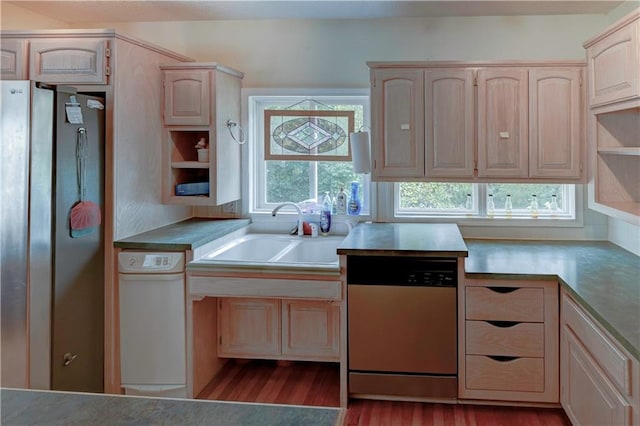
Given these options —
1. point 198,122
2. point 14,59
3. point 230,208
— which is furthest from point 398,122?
point 14,59

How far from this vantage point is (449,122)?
3182 mm

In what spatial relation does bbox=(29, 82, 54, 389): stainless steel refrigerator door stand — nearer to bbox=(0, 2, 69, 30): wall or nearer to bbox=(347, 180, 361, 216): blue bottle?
bbox=(0, 2, 69, 30): wall

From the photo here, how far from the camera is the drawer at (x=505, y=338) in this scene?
257 cm

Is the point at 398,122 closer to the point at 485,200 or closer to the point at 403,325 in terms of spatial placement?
the point at 485,200

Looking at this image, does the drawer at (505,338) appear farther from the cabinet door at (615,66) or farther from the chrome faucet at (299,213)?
the chrome faucet at (299,213)

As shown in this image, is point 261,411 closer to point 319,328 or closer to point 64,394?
point 64,394

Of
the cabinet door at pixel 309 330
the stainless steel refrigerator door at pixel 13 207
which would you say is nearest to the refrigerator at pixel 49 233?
the stainless steel refrigerator door at pixel 13 207

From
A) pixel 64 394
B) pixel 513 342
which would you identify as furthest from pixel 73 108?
pixel 513 342

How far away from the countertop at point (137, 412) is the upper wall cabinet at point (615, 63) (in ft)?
6.69

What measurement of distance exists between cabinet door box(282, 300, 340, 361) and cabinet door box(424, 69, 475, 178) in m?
1.17

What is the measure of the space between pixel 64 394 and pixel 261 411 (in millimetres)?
448

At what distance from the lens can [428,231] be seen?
3.21m

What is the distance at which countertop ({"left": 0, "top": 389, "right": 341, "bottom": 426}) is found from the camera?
0.96m

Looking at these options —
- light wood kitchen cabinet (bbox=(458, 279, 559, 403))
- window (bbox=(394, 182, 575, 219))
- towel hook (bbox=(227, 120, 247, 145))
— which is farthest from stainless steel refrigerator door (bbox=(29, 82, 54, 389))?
window (bbox=(394, 182, 575, 219))
